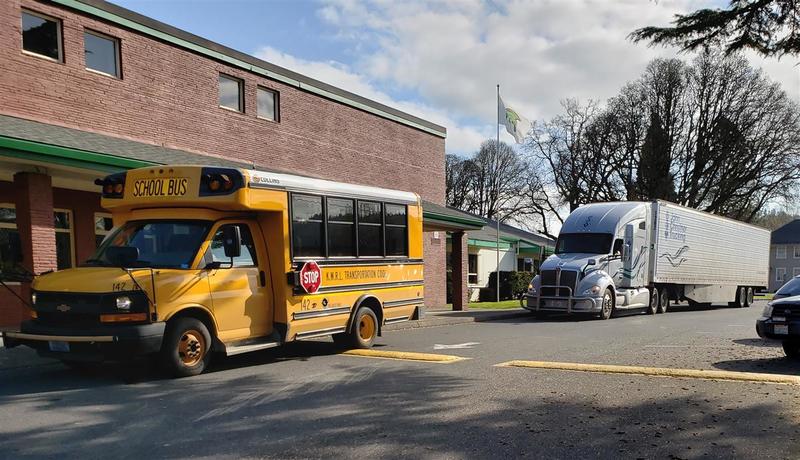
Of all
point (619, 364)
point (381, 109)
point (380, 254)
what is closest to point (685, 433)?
point (619, 364)

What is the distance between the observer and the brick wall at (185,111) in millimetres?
12250

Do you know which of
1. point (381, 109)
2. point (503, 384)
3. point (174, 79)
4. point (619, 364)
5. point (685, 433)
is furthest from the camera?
point (381, 109)

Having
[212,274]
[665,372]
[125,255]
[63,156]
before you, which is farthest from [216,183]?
[665,372]

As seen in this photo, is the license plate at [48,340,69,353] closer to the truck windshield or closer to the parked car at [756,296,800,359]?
the parked car at [756,296,800,359]

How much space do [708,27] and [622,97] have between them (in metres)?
36.8

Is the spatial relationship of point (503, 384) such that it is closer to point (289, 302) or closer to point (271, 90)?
point (289, 302)

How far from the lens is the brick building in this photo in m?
10.9


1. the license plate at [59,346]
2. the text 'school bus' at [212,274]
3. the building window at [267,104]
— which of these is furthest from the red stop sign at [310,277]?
the building window at [267,104]

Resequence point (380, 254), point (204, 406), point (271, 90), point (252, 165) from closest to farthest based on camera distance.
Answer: point (204, 406) → point (380, 254) → point (252, 165) → point (271, 90)

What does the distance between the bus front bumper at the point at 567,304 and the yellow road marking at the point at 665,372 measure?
9.20 metres

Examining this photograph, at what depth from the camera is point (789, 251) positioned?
247 feet

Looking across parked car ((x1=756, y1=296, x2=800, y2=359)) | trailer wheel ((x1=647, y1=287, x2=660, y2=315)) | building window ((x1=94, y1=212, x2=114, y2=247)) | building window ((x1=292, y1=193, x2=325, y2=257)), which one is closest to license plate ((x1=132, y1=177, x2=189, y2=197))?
building window ((x1=292, y1=193, x2=325, y2=257))

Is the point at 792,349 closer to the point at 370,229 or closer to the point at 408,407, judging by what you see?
the point at 408,407

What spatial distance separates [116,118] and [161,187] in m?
6.63
